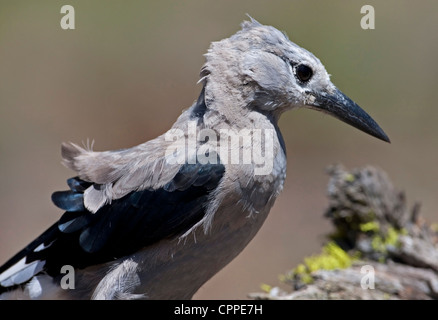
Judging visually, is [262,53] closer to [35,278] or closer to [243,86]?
[243,86]

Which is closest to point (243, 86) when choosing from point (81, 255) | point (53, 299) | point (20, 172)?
point (81, 255)

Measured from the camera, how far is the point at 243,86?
385 centimetres

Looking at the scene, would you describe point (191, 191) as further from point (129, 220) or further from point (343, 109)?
point (343, 109)

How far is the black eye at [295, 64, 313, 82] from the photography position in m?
3.94

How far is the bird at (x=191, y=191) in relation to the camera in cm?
375

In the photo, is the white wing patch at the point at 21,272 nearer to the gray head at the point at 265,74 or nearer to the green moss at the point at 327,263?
the gray head at the point at 265,74

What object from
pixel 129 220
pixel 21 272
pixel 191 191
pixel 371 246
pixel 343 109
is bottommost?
pixel 371 246

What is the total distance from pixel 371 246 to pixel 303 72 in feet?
5.38

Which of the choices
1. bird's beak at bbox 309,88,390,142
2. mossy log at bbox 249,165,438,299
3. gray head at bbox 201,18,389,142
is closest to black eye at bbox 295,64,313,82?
gray head at bbox 201,18,389,142

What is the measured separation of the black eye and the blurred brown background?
3794 mm

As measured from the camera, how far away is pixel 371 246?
4.93 m

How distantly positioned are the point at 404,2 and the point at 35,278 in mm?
A: 8578

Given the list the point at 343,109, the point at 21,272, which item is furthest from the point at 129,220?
the point at 343,109

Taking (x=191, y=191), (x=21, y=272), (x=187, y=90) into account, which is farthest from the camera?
(x=187, y=90)
